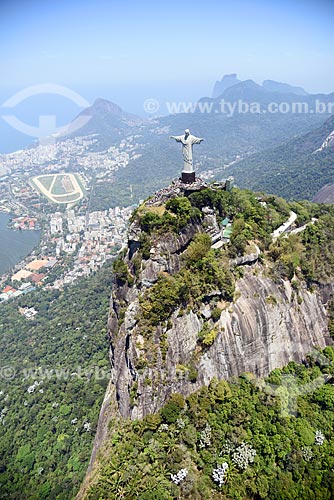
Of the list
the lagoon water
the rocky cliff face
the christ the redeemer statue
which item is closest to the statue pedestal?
the christ the redeemer statue

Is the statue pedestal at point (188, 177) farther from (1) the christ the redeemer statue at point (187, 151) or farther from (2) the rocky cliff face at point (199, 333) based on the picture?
(2) the rocky cliff face at point (199, 333)

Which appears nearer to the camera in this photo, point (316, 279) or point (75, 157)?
point (316, 279)

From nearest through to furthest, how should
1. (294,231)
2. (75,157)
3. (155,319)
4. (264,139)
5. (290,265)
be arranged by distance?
1. (155,319)
2. (290,265)
3. (294,231)
4. (75,157)
5. (264,139)

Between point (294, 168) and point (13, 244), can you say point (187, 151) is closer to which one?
point (13, 244)

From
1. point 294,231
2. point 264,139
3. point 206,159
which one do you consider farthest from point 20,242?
point 264,139

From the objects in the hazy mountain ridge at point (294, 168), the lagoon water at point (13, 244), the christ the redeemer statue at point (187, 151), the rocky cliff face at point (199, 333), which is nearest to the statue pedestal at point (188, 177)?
the christ the redeemer statue at point (187, 151)

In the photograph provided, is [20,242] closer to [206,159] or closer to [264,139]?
[206,159]
